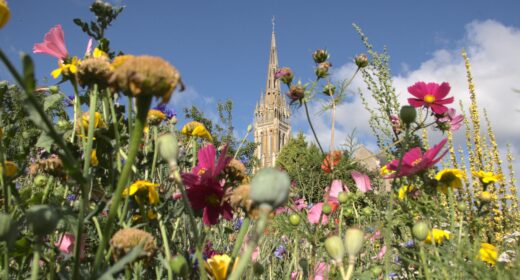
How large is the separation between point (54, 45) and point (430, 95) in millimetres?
1014

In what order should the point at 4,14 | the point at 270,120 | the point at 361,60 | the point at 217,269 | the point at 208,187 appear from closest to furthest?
the point at 4,14 → the point at 217,269 → the point at 208,187 → the point at 361,60 → the point at 270,120

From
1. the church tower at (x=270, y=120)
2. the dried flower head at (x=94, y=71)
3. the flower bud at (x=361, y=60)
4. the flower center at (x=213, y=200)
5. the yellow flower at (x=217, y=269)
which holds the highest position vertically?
the church tower at (x=270, y=120)

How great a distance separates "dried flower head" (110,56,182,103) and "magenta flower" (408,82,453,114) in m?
0.95

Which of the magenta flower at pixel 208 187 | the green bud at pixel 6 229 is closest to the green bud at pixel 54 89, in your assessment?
the magenta flower at pixel 208 187

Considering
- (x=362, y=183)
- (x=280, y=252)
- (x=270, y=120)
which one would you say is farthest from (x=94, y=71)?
(x=270, y=120)

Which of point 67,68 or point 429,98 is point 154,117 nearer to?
point 67,68

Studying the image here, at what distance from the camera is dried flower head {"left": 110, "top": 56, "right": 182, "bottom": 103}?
43 cm

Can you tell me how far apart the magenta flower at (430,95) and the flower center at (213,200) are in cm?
71

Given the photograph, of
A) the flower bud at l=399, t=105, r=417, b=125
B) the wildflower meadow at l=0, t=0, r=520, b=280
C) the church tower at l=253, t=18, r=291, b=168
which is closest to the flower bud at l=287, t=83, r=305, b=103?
the wildflower meadow at l=0, t=0, r=520, b=280

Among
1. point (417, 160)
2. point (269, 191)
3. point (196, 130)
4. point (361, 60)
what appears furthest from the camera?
point (361, 60)

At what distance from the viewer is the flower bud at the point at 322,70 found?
141 centimetres

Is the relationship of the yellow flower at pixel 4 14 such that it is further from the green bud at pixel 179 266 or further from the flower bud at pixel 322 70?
the flower bud at pixel 322 70

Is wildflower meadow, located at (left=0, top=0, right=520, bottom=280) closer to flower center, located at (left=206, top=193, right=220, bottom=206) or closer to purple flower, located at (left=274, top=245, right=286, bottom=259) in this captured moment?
flower center, located at (left=206, top=193, right=220, bottom=206)

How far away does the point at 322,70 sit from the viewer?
141cm
